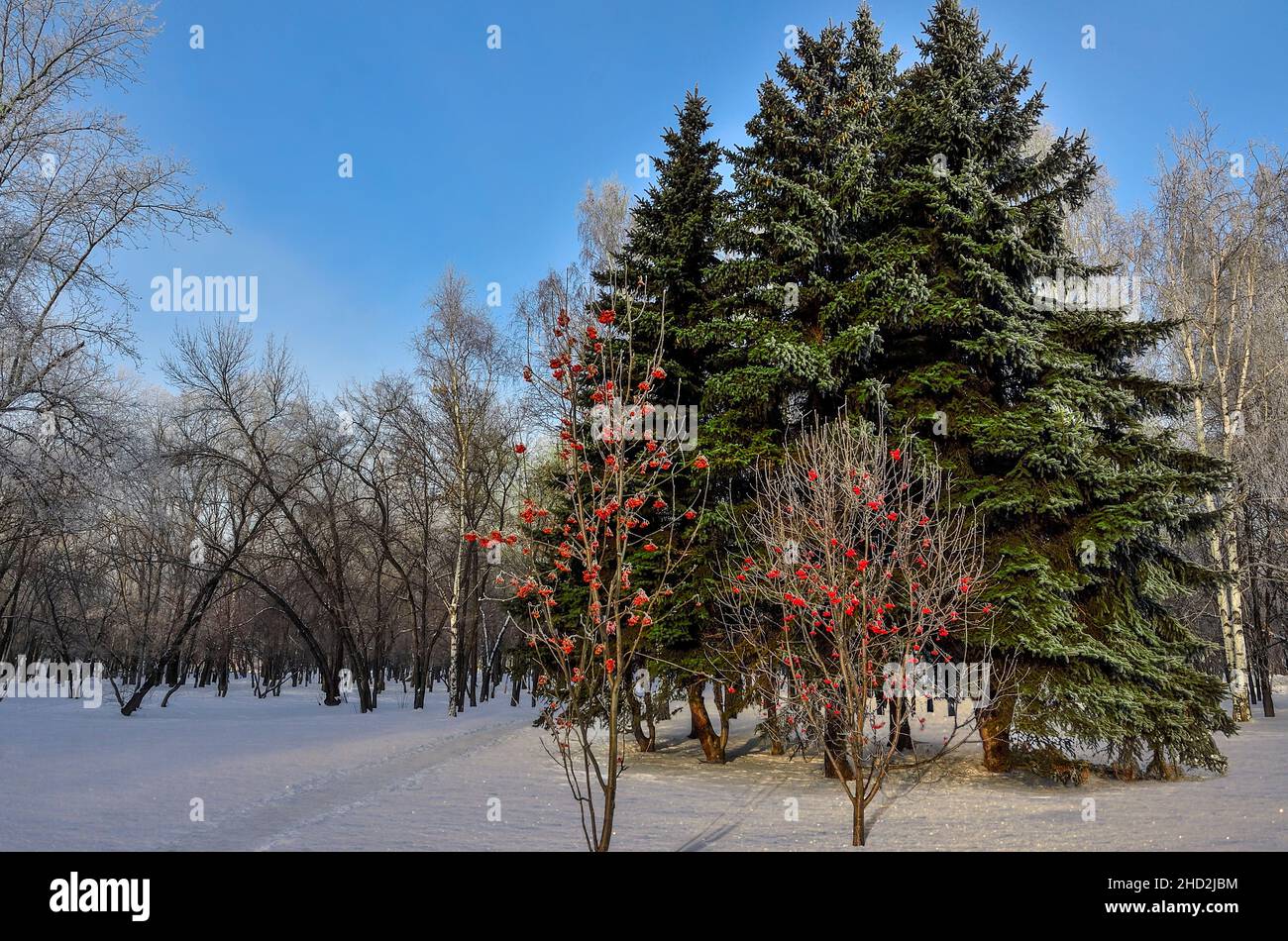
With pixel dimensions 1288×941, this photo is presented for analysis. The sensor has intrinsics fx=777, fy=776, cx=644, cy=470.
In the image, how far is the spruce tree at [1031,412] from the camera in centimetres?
1064

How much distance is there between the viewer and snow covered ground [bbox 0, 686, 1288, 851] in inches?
296

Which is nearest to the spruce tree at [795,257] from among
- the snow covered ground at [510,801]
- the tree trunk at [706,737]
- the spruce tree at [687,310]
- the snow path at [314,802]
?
the spruce tree at [687,310]

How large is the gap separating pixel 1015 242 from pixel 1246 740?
12446 millimetres

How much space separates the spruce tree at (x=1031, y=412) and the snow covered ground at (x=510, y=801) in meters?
1.31

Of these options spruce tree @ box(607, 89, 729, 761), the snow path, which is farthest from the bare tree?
the snow path

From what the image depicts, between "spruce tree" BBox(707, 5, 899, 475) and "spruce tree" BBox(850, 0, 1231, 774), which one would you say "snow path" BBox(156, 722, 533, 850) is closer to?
"spruce tree" BBox(707, 5, 899, 475)

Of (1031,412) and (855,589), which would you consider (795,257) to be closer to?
(1031,412)

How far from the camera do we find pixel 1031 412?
11.4 metres

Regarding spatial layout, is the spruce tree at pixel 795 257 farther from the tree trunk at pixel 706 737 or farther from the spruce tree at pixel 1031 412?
the tree trunk at pixel 706 737

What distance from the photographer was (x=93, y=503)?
1402 cm

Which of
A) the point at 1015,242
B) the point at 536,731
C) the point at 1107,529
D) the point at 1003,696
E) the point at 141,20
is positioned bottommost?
the point at 536,731

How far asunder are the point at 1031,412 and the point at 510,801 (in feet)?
29.8

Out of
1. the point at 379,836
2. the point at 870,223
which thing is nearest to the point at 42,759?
the point at 379,836
